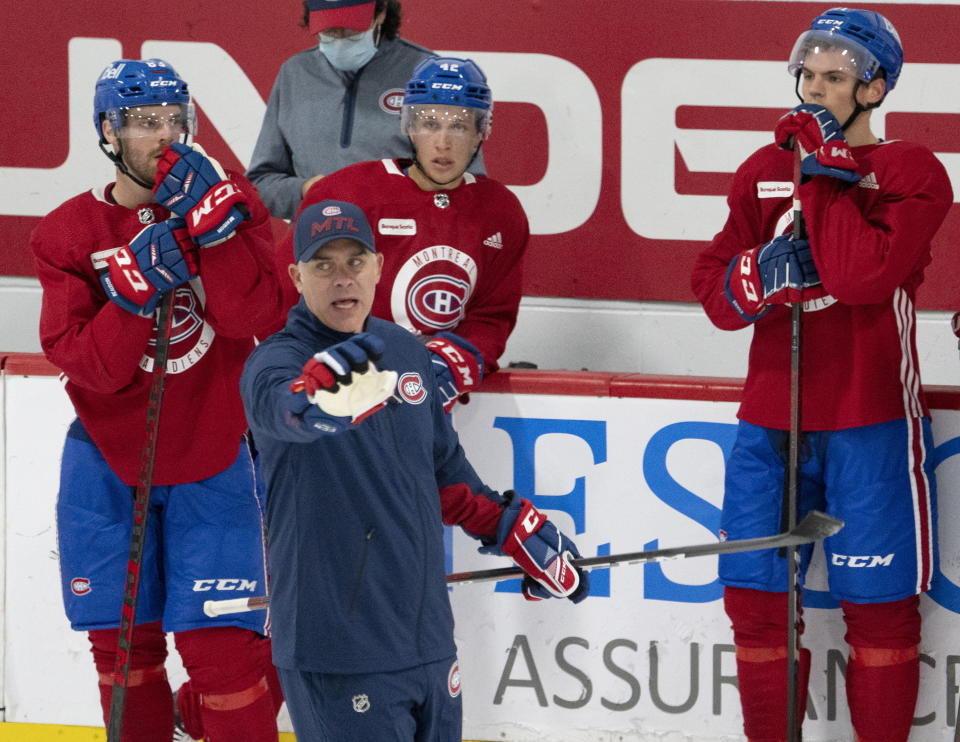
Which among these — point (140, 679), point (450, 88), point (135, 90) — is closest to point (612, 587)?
point (140, 679)

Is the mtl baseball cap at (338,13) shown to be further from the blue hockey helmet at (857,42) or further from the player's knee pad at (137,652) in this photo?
the player's knee pad at (137,652)

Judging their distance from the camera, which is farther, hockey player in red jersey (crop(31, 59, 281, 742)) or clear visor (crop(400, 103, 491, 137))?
clear visor (crop(400, 103, 491, 137))

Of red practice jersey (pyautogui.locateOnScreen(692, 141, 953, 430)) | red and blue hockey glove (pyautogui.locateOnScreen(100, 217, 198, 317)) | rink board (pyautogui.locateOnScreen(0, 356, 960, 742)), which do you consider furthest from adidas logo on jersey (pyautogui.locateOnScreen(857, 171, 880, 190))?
red and blue hockey glove (pyautogui.locateOnScreen(100, 217, 198, 317))

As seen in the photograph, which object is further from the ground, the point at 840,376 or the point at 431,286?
the point at 431,286

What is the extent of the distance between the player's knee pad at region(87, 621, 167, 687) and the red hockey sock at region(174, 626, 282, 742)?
89 millimetres

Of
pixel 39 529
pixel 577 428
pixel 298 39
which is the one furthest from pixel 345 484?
pixel 298 39

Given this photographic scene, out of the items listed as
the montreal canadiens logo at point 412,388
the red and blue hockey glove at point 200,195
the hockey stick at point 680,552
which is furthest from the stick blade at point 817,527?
the red and blue hockey glove at point 200,195

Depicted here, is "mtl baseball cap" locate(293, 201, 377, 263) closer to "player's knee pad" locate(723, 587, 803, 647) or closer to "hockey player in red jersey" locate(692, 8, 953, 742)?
"hockey player in red jersey" locate(692, 8, 953, 742)

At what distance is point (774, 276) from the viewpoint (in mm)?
3049

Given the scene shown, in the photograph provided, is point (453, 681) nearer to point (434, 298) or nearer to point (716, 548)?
point (716, 548)

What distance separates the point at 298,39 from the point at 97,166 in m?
0.72

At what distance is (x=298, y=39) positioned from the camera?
14.8 ft

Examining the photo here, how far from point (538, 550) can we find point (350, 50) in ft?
5.83

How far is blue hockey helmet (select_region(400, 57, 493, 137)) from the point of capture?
3404 millimetres
